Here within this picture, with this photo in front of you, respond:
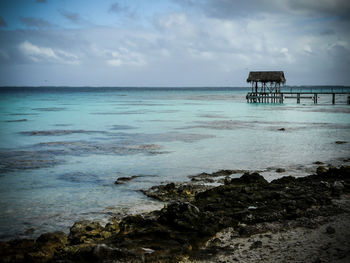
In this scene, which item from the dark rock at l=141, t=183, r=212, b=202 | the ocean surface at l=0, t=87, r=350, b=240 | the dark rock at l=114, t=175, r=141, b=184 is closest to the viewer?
the ocean surface at l=0, t=87, r=350, b=240

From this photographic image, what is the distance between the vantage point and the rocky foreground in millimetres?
4801

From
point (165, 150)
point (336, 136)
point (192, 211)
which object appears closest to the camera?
point (192, 211)

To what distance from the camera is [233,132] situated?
20.7 metres

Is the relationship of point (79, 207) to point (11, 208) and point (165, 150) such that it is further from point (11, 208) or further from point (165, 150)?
point (165, 150)

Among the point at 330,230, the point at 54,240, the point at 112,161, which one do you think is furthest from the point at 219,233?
the point at 112,161

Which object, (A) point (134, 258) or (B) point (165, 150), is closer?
(A) point (134, 258)

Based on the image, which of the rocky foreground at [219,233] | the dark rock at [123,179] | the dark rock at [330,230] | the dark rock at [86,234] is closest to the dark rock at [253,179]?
the rocky foreground at [219,233]

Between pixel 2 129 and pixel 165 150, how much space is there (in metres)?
13.0

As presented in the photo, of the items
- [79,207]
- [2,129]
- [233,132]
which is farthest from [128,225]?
[2,129]

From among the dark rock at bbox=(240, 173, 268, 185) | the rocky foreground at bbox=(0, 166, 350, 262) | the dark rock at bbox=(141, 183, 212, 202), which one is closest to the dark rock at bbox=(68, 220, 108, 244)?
the rocky foreground at bbox=(0, 166, 350, 262)

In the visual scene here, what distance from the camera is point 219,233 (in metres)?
5.70

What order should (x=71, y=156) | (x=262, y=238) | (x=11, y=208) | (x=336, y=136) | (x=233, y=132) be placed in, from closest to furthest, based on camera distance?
(x=262, y=238)
(x=11, y=208)
(x=71, y=156)
(x=336, y=136)
(x=233, y=132)

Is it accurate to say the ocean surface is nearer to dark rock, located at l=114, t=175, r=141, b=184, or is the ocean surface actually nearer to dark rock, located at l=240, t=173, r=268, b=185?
dark rock, located at l=114, t=175, r=141, b=184

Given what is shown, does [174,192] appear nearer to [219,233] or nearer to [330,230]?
[219,233]
